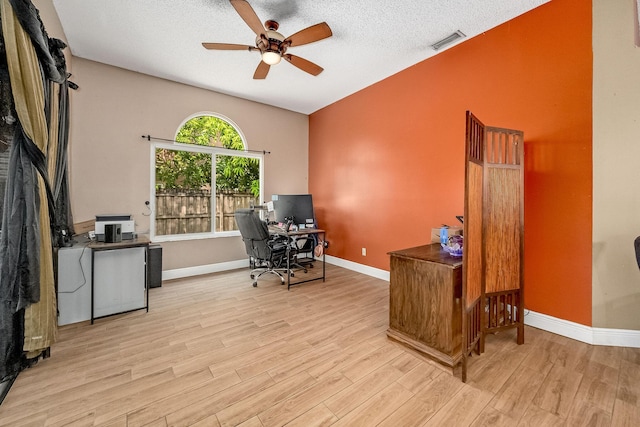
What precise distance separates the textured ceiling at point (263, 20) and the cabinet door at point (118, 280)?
7.90 ft

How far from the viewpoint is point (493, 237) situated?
2139 mm

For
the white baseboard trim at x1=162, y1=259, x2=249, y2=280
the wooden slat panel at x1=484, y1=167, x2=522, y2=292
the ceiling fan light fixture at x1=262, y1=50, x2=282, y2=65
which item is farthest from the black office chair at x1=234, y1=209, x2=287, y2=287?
the wooden slat panel at x1=484, y1=167, x2=522, y2=292

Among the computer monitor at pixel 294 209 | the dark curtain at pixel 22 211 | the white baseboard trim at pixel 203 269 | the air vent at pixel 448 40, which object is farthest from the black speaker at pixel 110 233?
the air vent at pixel 448 40

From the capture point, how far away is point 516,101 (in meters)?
2.62

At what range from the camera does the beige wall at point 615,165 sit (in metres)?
2.08

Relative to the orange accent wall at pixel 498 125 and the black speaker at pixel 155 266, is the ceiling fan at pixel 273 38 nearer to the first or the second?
the orange accent wall at pixel 498 125

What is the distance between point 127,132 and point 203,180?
1.22 m

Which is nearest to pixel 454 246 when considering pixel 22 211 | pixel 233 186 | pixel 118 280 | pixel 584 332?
pixel 584 332

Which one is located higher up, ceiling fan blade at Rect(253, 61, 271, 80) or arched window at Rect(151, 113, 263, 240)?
ceiling fan blade at Rect(253, 61, 271, 80)

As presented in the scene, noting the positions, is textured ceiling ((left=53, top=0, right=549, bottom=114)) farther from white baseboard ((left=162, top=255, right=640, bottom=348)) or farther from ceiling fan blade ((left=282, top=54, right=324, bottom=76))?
white baseboard ((left=162, top=255, right=640, bottom=348))

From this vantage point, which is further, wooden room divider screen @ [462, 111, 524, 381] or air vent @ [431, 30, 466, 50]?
air vent @ [431, 30, 466, 50]

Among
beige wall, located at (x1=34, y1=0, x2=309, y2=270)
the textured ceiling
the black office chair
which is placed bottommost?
the black office chair

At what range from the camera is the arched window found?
161 inches

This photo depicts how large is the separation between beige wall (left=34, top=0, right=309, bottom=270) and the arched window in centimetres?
16
